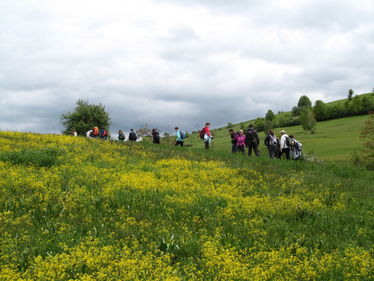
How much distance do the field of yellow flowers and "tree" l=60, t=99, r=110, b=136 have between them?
52.3 meters

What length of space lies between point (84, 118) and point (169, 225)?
2417 inches

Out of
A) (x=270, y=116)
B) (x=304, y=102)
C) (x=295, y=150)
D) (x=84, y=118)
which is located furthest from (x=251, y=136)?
Answer: (x=304, y=102)

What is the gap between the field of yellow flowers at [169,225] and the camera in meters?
6.09

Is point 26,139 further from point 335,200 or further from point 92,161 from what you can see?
point 335,200

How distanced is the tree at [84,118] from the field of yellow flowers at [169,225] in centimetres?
5233

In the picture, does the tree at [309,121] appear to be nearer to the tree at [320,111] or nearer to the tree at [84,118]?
the tree at [320,111]

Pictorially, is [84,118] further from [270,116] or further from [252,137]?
[270,116]

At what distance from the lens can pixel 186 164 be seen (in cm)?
1670

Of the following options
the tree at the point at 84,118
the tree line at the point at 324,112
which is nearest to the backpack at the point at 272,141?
the tree at the point at 84,118

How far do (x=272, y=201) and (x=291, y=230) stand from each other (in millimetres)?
2604

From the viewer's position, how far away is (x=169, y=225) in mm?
8273

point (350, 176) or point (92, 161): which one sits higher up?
point (92, 161)

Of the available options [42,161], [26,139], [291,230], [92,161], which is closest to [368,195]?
[291,230]

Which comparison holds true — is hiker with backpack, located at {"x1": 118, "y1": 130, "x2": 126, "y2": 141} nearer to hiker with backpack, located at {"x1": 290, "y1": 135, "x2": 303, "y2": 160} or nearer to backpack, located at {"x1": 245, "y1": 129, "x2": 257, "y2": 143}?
backpack, located at {"x1": 245, "y1": 129, "x2": 257, "y2": 143}
